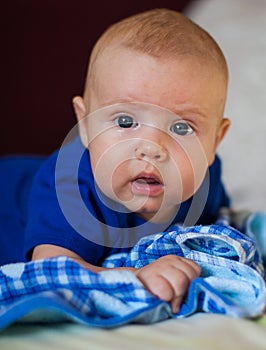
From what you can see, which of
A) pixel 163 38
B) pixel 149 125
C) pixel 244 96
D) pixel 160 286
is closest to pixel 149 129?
pixel 149 125

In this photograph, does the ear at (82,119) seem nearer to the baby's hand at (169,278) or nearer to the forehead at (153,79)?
the forehead at (153,79)

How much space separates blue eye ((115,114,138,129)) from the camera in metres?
0.88

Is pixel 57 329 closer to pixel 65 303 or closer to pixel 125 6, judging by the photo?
pixel 65 303

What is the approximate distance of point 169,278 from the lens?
0.74 meters

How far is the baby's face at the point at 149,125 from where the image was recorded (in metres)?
0.86

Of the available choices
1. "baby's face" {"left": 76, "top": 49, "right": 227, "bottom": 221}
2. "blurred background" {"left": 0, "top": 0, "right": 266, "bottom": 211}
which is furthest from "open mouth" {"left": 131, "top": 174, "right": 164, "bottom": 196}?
"blurred background" {"left": 0, "top": 0, "right": 266, "bottom": 211}

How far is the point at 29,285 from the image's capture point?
2.46ft

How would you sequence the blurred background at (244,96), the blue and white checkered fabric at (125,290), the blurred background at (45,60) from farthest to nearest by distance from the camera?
the blurred background at (45,60), the blurred background at (244,96), the blue and white checkered fabric at (125,290)

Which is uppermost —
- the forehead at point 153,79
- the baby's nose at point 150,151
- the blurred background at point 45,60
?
the forehead at point 153,79

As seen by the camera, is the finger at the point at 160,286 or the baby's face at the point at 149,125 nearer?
the finger at the point at 160,286

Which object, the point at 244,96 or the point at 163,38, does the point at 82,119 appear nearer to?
the point at 163,38

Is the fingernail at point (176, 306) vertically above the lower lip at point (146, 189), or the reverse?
the lower lip at point (146, 189)

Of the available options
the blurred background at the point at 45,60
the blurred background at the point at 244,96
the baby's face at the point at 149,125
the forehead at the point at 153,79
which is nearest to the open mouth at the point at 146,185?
the baby's face at the point at 149,125

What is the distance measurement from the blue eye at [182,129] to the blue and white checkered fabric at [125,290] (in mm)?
146
